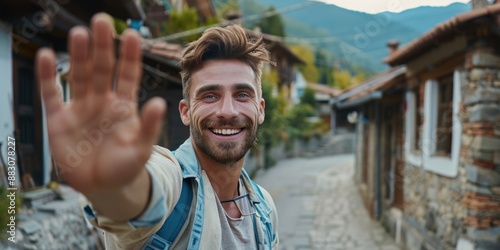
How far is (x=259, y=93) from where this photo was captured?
4.83ft

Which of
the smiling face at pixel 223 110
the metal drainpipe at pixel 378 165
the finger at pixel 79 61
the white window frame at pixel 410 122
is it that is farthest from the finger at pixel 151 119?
the metal drainpipe at pixel 378 165

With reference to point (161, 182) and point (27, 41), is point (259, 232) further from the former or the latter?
point (27, 41)

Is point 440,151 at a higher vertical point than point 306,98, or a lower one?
lower

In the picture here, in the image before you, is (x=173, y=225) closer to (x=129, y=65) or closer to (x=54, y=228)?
(x=129, y=65)

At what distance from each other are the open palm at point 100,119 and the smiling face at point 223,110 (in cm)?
53

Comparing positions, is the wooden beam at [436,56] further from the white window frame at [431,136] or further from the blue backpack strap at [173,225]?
the blue backpack strap at [173,225]

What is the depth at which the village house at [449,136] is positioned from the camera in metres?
4.18

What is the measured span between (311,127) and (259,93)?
2545cm

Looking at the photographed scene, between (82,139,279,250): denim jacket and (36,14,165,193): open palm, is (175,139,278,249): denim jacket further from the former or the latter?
(36,14,165,193): open palm

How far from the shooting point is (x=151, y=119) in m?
0.76

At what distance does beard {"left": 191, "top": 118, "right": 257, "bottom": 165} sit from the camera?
1310 mm

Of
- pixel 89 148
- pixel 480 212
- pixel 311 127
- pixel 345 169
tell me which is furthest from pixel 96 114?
pixel 311 127

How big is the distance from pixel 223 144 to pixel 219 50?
1.02ft

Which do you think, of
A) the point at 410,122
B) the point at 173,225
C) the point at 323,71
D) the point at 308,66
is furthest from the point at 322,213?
the point at 323,71
